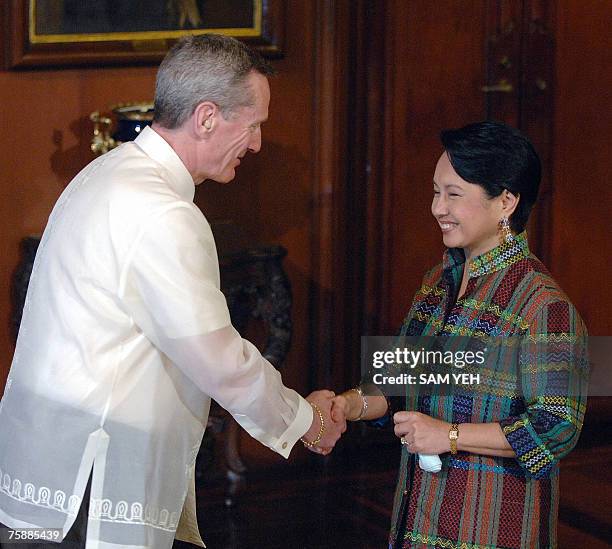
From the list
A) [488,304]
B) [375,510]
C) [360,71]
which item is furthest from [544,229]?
[488,304]

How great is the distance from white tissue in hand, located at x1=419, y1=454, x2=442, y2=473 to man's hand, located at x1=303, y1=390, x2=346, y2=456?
247 mm

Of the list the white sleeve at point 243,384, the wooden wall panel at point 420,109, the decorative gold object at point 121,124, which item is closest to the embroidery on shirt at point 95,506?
the white sleeve at point 243,384

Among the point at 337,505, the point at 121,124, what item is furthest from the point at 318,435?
the point at 121,124

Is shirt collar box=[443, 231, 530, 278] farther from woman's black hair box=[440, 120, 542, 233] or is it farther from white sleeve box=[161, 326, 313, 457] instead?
white sleeve box=[161, 326, 313, 457]

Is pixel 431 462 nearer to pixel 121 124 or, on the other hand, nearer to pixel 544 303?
pixel 544 303

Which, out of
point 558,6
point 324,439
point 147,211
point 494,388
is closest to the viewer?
point 147,211

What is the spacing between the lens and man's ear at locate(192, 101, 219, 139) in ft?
7.34

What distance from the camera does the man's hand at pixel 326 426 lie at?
7.92ft

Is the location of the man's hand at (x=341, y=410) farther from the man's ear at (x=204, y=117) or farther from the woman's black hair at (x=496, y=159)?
the man's ear at (x=204, y=117)

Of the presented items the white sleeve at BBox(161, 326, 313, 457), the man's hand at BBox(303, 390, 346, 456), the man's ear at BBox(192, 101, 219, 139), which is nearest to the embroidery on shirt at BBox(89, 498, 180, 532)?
the white sleeve at BBox(161, 326, 313, 457)

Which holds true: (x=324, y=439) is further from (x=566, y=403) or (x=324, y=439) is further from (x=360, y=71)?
(x=360, y=71)

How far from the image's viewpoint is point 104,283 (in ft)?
6.93

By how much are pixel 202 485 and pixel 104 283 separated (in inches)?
96.7

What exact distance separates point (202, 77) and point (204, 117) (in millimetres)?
80
